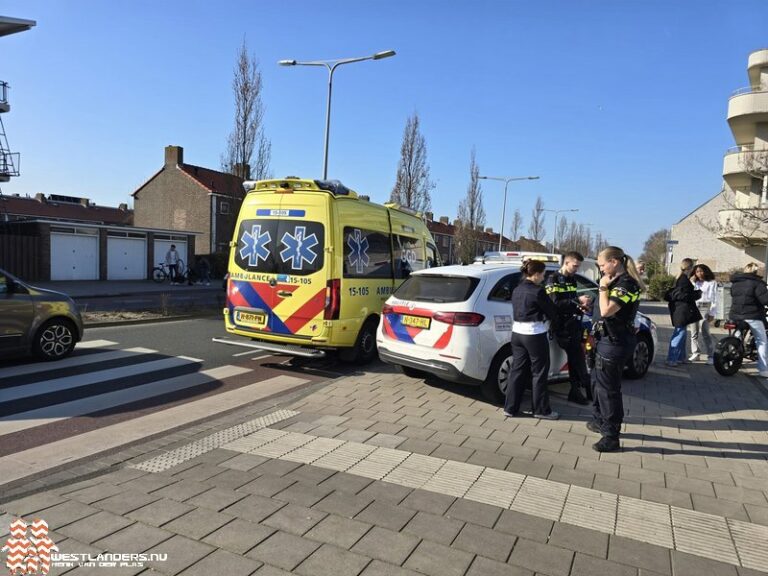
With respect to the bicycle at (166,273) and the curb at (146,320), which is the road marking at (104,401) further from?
the bicycle at (166,273)

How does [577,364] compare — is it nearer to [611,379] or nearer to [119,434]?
[611,379]

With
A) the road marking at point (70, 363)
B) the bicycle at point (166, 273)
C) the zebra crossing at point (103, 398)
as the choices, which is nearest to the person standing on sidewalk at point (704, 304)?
the zebra crossing at point (103, 398)

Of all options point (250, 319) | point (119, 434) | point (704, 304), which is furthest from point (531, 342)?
point (704, 304)

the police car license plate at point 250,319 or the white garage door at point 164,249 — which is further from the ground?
the white garage door at point 164,249

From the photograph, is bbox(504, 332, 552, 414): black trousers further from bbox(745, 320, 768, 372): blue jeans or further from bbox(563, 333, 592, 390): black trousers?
bbox(745, 320, 768, 372): blue jeans

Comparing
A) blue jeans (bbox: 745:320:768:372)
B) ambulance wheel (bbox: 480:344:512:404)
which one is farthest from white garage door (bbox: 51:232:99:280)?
blue jeans (bbox: 745:320:768:372)

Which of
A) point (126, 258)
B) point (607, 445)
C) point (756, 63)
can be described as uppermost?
point (756, 63)

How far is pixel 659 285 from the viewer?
27578 millimetres

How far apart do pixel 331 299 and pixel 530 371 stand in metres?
3.04

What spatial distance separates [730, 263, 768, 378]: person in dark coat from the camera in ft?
26.6

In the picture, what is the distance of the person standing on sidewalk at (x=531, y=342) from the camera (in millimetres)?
5395

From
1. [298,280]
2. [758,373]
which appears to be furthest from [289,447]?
[758,373]

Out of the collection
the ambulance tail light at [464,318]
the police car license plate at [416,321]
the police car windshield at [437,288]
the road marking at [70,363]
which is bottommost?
the road marking at [70,363]

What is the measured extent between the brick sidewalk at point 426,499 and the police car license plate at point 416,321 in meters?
1.07
